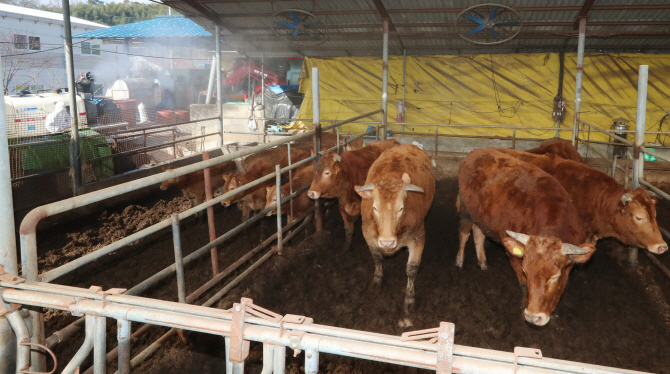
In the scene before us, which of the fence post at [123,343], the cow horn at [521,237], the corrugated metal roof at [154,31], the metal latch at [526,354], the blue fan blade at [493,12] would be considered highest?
the corrugated metal roof at [154,31]

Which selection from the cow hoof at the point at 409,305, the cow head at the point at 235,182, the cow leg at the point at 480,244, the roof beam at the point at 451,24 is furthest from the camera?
the roof beam at the point at 451,24

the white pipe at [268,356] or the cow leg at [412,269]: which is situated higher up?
the white pipe at [268,356]

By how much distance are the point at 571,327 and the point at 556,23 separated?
751 centimetres

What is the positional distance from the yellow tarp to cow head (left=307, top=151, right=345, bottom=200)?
23.0 feet

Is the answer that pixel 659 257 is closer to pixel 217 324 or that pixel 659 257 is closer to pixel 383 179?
pixel 383 179

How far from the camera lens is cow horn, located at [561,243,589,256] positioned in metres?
3.81

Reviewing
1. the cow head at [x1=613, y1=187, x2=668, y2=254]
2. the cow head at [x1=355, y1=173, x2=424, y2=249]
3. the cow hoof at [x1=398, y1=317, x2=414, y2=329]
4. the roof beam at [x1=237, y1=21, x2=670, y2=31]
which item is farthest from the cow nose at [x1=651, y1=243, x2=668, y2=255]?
the roof beam at [x1=237, y1=21, x2=670, y2=31]

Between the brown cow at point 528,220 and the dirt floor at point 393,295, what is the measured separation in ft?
1.68

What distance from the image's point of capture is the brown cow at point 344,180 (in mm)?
6266

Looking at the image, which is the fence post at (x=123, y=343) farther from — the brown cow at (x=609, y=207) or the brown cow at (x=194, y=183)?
the brown cow at (x=194, y=183)

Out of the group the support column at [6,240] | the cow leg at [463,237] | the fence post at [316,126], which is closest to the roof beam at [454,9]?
the fence post at [316,126]

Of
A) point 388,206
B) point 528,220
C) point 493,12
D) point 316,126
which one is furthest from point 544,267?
point 493,12

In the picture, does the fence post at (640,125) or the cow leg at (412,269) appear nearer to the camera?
the cow leg at (412,269)

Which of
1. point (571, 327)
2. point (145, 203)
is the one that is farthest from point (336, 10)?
point (571, 327)
